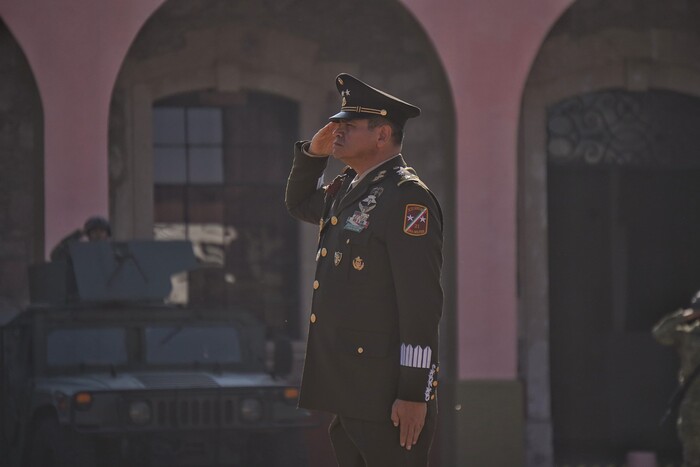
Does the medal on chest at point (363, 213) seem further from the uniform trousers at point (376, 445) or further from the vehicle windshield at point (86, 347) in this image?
the vehicle windshield at point (86, 347)

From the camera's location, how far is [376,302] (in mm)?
4629

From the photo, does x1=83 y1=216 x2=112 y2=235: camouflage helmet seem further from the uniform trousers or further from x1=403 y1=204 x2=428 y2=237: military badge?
x1=403 y1=204 x2=428 y2=237: military badge

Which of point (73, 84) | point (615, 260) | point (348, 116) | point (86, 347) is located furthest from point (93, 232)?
point (348, 116)

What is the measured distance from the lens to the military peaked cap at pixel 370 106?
4773 mm

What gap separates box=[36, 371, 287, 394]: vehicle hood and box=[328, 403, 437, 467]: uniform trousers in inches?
146

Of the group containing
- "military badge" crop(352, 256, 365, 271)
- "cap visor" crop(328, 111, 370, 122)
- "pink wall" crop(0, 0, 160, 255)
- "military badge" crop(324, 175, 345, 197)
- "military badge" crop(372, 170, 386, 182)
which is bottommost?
"military badge" crop(352, 256, 365, 271)

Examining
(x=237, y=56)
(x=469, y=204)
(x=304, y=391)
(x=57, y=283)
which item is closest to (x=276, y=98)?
(x=237, y=56)

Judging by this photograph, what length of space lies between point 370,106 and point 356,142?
0.12 m

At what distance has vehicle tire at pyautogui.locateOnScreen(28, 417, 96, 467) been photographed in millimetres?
8086

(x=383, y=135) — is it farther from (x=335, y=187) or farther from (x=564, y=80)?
(x=564, y=80)

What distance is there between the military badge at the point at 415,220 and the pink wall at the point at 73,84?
6203 millimetres

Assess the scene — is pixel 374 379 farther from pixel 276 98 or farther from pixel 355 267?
pixel 276 98

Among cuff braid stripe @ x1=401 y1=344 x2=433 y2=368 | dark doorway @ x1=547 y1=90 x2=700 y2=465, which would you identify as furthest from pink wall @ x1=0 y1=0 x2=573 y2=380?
cuff braid stripe @ x1=401 y1=344 x2=433 y2=368

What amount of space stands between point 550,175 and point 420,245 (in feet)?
25.7
